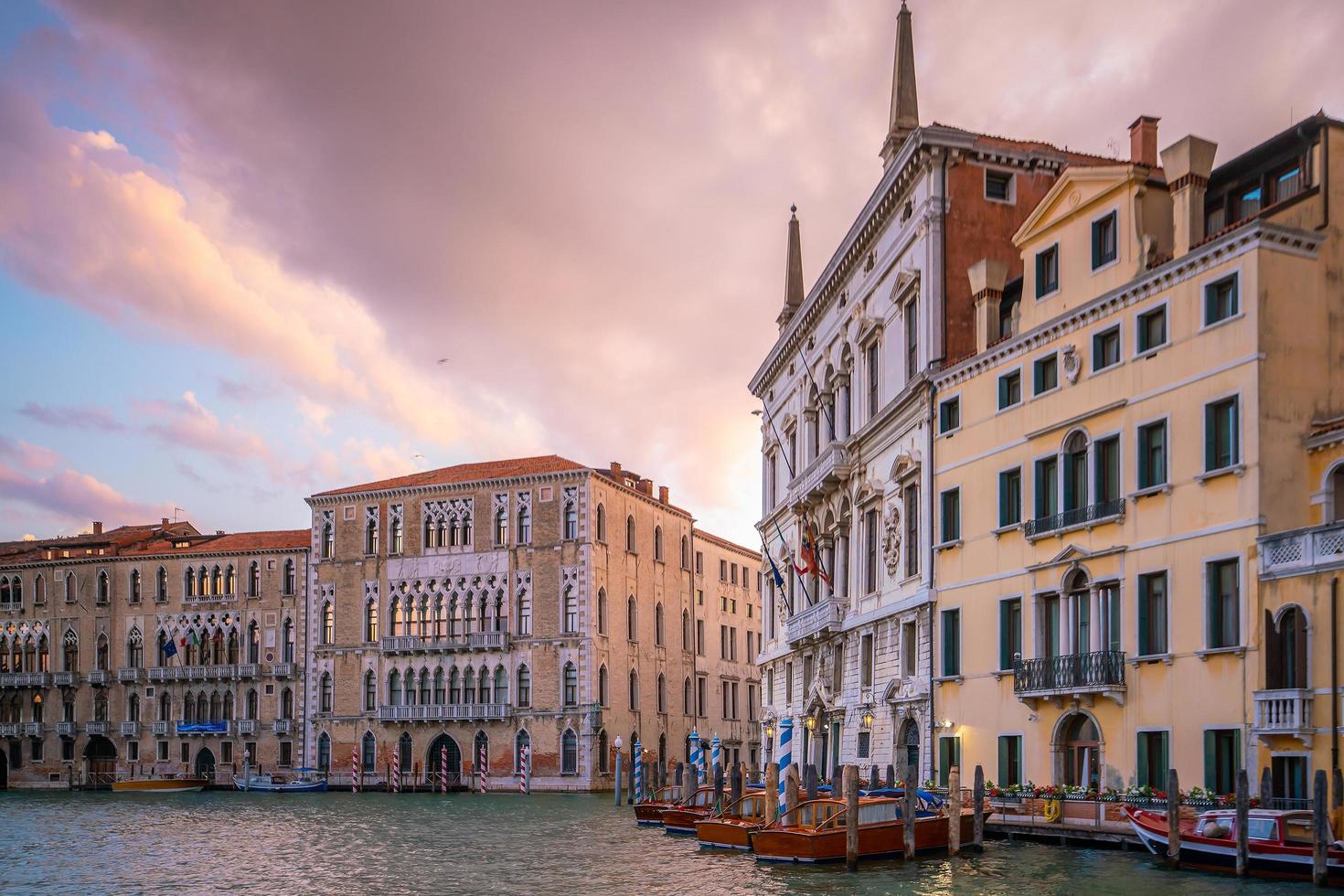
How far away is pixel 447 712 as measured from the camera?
190ft

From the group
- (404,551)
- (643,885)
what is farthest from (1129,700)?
(404,551)

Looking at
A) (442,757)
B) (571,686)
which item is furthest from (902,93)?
(442,757)

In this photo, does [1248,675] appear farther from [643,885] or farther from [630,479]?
[630,479]

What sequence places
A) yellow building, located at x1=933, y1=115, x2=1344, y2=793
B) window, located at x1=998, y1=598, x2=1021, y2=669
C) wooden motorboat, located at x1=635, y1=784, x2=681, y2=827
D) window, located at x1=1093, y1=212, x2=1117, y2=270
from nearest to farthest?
1. yellow building, located at x1=933, y1=115, x2=1344, y2=793
2. window, located at x1=1093, y1=212, x2=1117, y2=270
3. window, located at x1=998, y1=598, x2=1021, y2=669
4. wooden motorboat, located at x1=635, y1=784, x2=681, y2=827

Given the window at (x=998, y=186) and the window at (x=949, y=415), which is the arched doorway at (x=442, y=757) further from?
the window at (x=998, y=186)

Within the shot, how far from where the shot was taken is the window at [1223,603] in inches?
829

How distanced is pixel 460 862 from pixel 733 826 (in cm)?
502

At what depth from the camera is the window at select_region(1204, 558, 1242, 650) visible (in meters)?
21.0

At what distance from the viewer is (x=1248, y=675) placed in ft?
67.4

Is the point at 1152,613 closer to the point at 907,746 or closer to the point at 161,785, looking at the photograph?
the point at 907,746

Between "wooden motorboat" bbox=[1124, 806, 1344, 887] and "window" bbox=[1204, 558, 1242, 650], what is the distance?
8.40 feet

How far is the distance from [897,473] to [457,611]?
104 feet

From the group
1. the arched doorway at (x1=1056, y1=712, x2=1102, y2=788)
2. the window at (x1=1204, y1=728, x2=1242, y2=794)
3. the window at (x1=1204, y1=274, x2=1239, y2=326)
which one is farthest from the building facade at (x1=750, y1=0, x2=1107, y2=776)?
the window at (x1=1204, y1=728, x2=1242, y2=794)

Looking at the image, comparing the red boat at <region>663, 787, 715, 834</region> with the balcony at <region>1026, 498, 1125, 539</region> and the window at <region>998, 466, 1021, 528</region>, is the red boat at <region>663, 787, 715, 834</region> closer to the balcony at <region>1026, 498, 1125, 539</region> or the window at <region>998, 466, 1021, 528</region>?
the window at <region>998, 466, 1021, 528</region>
